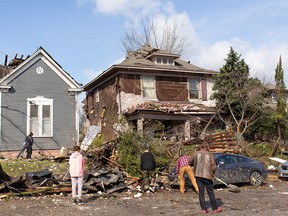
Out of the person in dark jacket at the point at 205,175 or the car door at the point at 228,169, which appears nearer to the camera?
the person in dark jacket at the point at 205,175

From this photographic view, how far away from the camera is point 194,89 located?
97.2ft

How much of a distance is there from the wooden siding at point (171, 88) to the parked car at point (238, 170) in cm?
1308

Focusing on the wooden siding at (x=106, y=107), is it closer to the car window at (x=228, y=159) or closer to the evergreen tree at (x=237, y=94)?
the evergreen tree at (x=237, y=94)

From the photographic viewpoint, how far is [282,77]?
26.0 m

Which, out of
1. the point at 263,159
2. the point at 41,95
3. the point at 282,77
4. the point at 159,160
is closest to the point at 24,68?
the point at 41,95

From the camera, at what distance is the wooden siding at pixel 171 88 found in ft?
92.4

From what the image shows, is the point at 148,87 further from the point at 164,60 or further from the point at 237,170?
the point at 237,170

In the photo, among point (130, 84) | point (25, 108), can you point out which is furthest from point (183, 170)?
point (130, 84)

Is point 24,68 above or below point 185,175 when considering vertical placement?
above

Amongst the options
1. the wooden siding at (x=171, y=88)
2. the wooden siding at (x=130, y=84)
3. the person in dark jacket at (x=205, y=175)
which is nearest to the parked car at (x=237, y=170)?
the person in dark jacket at (x=205, y=175)

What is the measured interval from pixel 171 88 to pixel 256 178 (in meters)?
13.9

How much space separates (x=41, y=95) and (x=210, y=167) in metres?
15.2

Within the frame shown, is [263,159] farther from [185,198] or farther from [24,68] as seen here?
[24,68]

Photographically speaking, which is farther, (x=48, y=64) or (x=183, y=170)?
(x=48, y=64)
